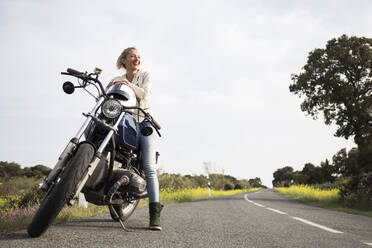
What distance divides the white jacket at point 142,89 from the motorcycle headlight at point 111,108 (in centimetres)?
56

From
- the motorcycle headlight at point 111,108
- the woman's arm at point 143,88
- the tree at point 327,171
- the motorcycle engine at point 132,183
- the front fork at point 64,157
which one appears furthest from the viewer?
the tree at point 327,171

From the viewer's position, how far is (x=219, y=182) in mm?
26188

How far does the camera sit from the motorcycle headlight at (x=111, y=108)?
294 cm

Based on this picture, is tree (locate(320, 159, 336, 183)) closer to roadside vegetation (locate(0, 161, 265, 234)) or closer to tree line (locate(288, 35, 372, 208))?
tree line (locate(288, 35, 372, 208))

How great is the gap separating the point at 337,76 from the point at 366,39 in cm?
296

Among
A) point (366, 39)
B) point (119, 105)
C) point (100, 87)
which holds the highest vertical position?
point (366, 39)

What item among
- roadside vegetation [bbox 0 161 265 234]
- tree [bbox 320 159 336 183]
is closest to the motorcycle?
roadside vegetation [bbox 0 161 265 234]

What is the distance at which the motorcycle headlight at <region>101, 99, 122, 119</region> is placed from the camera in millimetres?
2941

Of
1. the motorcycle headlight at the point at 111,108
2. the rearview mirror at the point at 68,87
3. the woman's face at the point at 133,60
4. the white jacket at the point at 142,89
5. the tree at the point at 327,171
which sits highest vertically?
the tree at the point at 327,171

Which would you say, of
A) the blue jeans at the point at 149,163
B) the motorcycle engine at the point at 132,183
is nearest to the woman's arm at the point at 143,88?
the blue jeans at the point at 149,163

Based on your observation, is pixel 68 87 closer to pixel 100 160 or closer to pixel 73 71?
pixel 73 71

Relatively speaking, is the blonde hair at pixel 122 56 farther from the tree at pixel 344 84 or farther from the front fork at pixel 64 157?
the tree at pixel 344 84

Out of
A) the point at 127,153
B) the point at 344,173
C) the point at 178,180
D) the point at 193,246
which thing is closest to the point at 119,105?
the point at 127,153

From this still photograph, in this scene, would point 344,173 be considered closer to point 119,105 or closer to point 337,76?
point 337,76
